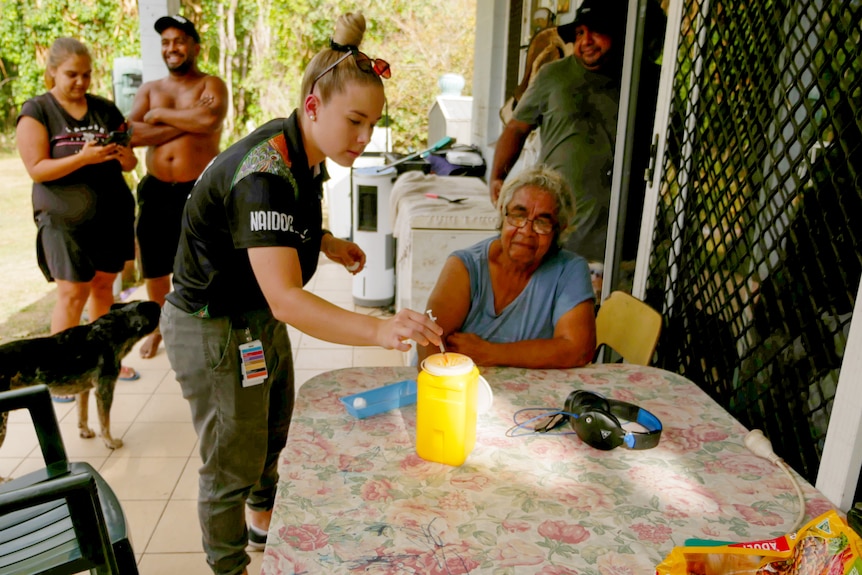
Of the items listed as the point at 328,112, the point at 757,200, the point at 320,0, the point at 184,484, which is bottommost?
the point at 184,484

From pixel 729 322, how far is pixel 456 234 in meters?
1.52

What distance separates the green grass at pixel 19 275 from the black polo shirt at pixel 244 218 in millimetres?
2772

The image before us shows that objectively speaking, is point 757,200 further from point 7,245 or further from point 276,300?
point 7,245

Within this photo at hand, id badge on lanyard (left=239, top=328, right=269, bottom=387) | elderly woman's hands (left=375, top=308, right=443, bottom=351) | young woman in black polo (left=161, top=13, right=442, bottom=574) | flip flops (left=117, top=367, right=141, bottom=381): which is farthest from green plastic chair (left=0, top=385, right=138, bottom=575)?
flip flops (left=117, top=367, right=141, bottom=381)

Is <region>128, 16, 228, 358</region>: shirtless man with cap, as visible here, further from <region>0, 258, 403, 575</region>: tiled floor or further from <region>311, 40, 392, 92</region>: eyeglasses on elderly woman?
<region>311, 40, 392, 92</region>: eyeglasses on elderly woman

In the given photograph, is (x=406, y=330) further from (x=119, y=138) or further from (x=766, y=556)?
(x=119, y=138)

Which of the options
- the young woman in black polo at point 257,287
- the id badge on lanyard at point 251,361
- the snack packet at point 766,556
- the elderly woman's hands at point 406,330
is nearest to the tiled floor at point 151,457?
the young woman in black polo at point 257,287

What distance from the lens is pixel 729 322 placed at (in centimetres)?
177

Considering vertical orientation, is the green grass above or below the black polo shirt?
below

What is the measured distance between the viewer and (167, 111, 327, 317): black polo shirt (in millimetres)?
1182

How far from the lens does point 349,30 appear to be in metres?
1.26

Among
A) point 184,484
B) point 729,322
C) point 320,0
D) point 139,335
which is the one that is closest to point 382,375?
point 729,322

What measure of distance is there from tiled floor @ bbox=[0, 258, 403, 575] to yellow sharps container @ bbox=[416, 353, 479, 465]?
1088 mm

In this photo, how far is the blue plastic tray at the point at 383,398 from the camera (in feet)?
3.97
